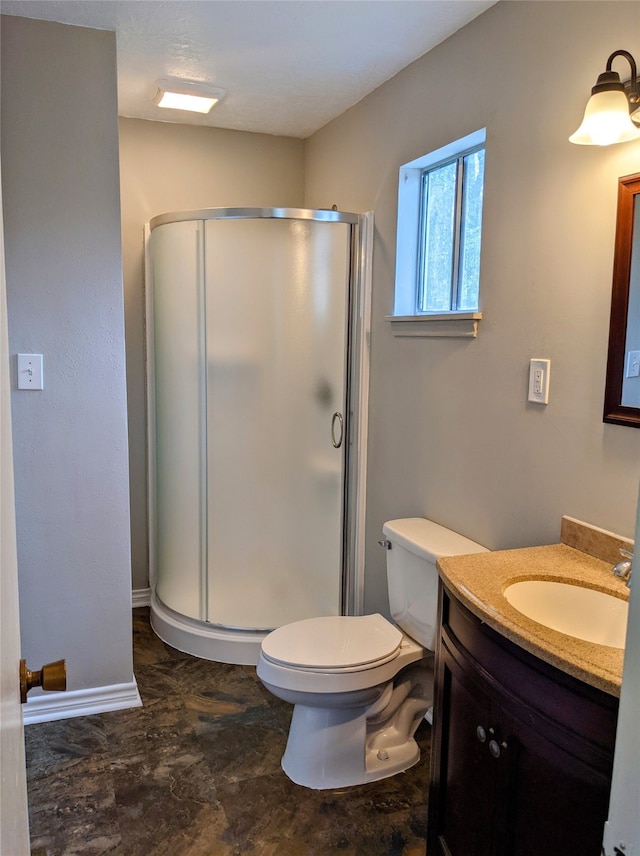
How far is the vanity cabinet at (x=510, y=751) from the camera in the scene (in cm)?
108

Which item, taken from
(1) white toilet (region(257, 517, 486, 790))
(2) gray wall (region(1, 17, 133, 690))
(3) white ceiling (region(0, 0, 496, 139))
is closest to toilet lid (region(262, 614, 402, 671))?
(1) white toilet (region(257, 517, 486, 790))

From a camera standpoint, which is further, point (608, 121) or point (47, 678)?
point (608, 121)

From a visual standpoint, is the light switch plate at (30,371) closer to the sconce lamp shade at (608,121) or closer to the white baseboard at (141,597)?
the white baseboard at (141,597)

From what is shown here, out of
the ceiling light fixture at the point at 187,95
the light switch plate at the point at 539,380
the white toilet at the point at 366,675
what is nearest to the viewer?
the light switch plate at the point at 539,380

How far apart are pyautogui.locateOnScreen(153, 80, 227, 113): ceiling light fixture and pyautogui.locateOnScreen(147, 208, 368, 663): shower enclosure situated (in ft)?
1.57

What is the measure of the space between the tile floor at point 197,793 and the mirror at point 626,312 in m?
1.30

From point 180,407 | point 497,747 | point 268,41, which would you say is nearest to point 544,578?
point 497,747

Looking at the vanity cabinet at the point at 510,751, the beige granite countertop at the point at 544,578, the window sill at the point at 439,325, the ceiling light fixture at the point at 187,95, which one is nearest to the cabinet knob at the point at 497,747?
the vanity cabinet at the point at 510,751

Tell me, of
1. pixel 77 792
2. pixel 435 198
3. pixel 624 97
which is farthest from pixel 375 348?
pixel 77 792

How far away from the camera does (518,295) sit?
192 centimetres

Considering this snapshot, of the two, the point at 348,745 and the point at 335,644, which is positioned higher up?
the point at 335,644

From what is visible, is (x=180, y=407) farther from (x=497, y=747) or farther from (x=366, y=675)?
(x=497, y=747)

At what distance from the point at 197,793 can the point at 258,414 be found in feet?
4.58

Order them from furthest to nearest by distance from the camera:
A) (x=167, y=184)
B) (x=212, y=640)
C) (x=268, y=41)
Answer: (x=167, y=184) → (x=212, y=640) → (x=268, y=41)
